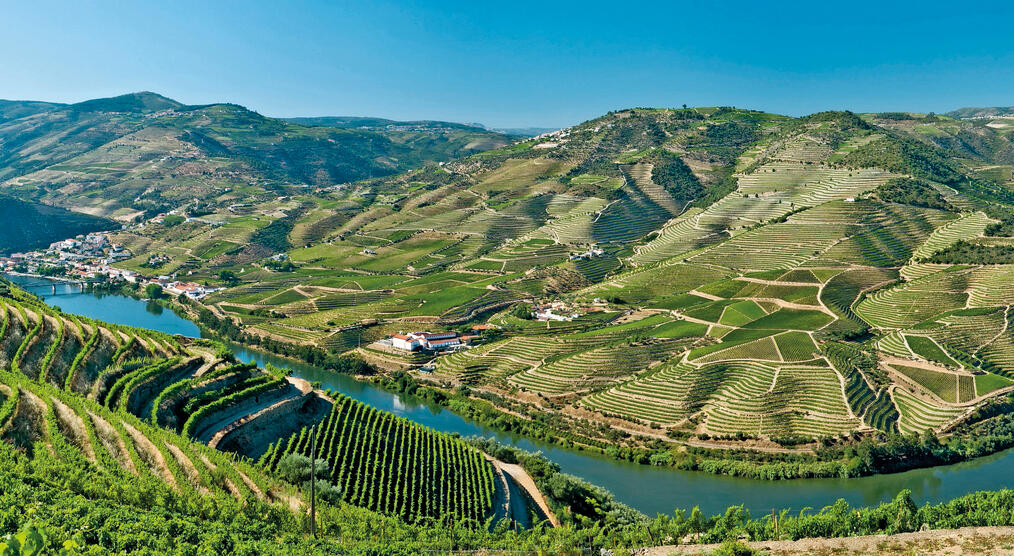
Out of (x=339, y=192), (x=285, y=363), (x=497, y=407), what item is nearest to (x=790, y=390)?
(x=497, y=407)

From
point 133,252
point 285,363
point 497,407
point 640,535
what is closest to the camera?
point 640,535

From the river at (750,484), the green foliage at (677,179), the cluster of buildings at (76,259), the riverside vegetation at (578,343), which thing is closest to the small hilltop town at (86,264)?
the cluster of buildings at (76,259)

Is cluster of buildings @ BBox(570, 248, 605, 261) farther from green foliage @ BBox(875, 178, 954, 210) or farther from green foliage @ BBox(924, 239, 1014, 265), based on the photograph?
green foliage @ BBox(924, 239, 1014, 265)

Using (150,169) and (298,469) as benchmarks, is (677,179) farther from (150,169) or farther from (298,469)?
(150,169)

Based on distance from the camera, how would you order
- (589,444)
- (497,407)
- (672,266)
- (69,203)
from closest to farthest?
(589,444) < (497,407) < (672,266) < (69,203)

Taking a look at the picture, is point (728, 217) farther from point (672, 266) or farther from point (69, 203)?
point (69, 203)

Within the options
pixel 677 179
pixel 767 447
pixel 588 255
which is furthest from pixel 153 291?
pixel 677 179

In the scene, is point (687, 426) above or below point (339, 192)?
below
